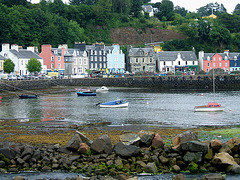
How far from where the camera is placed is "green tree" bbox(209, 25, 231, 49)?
133375 mm

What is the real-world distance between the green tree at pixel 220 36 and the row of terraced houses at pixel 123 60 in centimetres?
2268

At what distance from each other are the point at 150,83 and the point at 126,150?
222 feet

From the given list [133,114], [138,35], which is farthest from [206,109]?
[138,35]

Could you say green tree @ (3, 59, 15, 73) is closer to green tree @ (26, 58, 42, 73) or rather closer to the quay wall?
green tree @ (26, 58, 42, 73)

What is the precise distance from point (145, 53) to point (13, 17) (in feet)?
127

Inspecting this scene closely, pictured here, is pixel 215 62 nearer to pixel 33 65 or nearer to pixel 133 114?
pixel 33 65

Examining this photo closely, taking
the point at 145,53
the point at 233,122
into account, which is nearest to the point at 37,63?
the point at 145,53

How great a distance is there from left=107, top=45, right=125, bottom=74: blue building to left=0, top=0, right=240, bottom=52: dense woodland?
590 inches

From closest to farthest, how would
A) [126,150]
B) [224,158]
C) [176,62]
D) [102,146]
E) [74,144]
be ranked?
[224,158], [126,150], [102,146], [74,144], [176,62]

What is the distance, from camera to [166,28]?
493 feet

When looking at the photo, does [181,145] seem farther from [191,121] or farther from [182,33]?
[182,33]

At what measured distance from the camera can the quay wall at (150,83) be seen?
81.3 meters

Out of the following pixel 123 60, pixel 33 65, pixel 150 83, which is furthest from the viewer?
pixel 123 60

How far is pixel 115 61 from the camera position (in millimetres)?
113250
